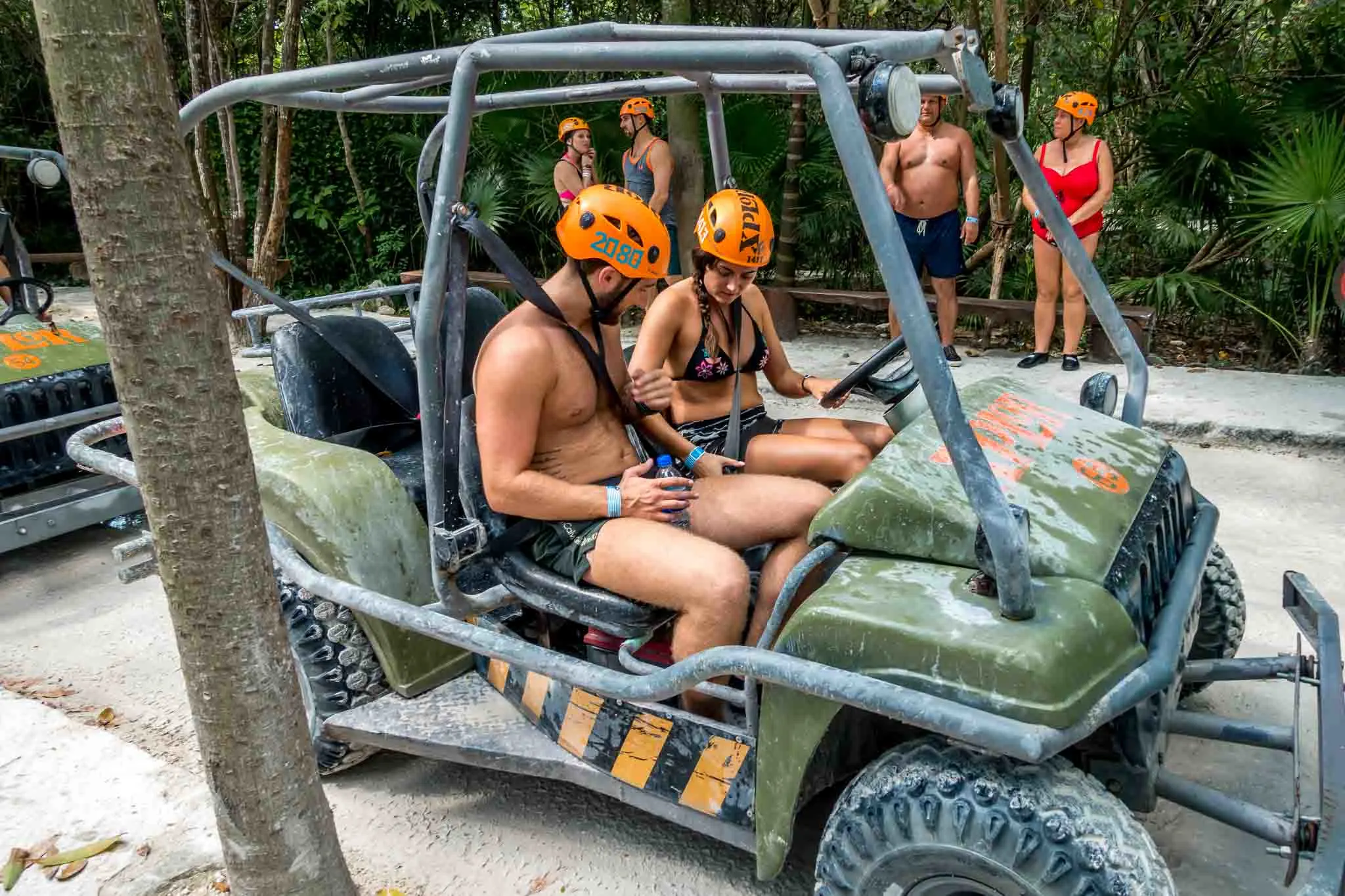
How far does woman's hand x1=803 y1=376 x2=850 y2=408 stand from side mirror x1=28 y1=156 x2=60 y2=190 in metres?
3.76

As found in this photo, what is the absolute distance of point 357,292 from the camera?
14.6 ft

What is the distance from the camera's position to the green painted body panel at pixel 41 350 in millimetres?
5055

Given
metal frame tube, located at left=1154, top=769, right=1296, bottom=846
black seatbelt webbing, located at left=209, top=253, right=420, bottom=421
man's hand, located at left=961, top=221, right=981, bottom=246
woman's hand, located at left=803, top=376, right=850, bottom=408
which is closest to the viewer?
metal frame tube, located at left=1154, top=769, right=1296, bottom=846

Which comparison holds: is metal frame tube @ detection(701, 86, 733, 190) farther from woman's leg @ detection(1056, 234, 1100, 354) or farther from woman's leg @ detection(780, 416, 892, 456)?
woman's leg @ detection(1056, 234, 1100, 354)

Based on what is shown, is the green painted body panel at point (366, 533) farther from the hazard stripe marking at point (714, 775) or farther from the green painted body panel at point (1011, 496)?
the green painted body panel at point (1011, 496)

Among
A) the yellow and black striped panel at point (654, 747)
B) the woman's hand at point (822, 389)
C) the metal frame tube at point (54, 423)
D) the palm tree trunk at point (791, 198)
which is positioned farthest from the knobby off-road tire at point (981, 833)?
the palm tree trunk at point (791, 198)

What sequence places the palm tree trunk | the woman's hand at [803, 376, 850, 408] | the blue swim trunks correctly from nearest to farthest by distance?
the woman's hand at [803, 376, 850, 408], the blue swim trunks, the palm tree trunk

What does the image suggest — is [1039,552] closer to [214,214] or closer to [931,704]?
[931,704]

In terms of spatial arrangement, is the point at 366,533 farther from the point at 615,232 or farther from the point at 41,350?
the point at 41,350

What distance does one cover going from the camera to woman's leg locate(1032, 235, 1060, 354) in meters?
7.18

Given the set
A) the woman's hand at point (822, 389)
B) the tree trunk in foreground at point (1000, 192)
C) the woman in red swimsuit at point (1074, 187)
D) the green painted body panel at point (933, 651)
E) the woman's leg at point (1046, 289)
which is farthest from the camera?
the tree trunk in foreground at point (1000, 192)

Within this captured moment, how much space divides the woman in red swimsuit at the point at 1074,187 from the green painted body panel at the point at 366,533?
5.16m

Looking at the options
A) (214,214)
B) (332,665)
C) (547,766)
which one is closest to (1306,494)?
(547,766)

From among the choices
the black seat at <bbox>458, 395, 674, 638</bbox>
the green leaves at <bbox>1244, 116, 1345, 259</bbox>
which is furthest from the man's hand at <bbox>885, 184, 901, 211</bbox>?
the black seat at <bbox>458, 395, 674, 638</bbox>
